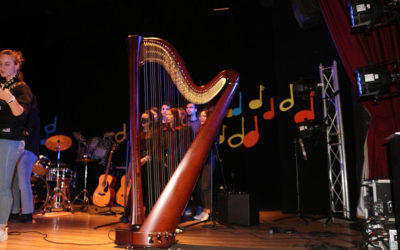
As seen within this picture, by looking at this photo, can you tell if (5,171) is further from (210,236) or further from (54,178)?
(54,178)

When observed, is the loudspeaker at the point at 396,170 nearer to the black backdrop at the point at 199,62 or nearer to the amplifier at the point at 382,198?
the amplifier at the point at 382,198

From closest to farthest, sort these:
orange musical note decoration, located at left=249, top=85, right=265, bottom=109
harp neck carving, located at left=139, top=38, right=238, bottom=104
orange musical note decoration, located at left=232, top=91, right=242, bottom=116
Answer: harp neck carving, located at left=139, top=38, right=238, bottom=104 → orange musical note decoration, located at left=249, top=85, right=265, bottom=109 → orange musical note decoration, located at left=232, top=91, right=242, bottom=116

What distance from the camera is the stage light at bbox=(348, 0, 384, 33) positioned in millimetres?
2916

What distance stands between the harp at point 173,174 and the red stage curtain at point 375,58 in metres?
1.69

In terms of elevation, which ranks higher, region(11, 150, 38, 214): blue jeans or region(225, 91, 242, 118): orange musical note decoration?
region(225, 91, 242, 118): orange musical note decoration

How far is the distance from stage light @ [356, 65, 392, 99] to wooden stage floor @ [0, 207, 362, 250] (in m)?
1.31

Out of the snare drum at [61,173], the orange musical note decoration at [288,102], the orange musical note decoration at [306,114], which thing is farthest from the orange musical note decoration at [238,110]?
the snare drum at [61,173]

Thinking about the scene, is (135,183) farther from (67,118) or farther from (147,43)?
(67,118)

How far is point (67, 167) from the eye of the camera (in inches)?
238

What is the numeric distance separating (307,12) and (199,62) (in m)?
2.62

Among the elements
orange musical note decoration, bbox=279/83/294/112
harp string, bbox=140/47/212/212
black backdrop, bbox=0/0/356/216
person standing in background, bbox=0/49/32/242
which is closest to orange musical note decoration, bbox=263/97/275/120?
black backdrop, bbox=0/0/356/216

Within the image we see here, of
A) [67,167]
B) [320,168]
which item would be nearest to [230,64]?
[320,168]

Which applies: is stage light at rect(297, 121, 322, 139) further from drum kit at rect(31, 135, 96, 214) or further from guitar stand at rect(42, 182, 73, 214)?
guitar stand at rect(42, 182, 73, 214)

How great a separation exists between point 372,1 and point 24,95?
3.11 m
